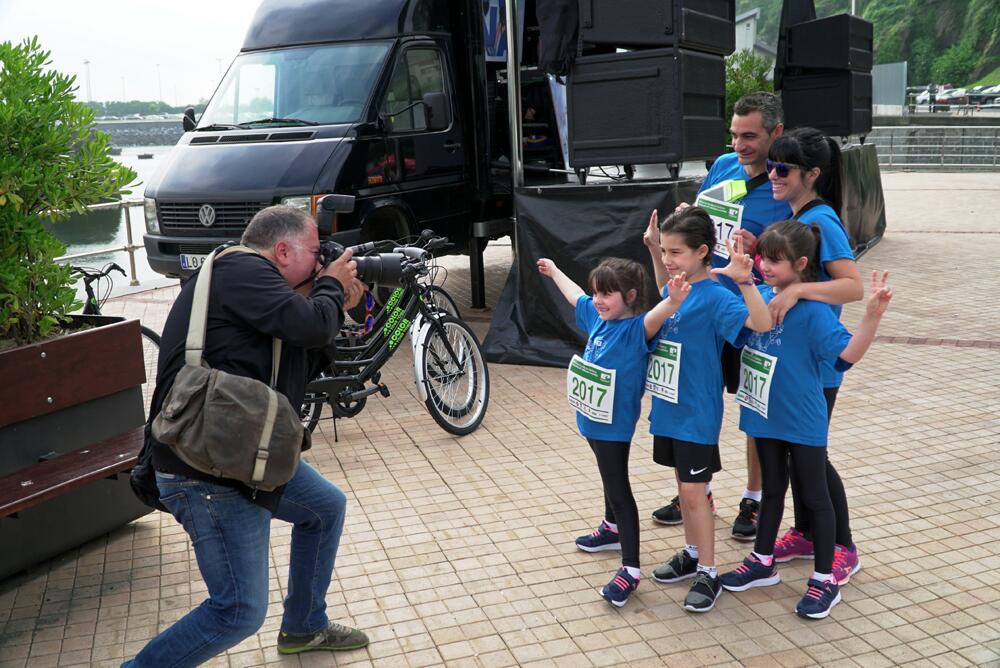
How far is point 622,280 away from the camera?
12.8ft

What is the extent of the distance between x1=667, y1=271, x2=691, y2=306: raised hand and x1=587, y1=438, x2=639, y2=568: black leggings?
2.15ft

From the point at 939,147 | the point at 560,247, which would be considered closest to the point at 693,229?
the point at 560,247

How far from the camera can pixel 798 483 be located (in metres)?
3.85

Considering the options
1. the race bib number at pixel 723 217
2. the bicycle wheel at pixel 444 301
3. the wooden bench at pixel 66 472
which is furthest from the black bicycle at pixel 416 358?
the race bib number at pixel 723 217

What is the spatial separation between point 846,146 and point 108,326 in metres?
10.9

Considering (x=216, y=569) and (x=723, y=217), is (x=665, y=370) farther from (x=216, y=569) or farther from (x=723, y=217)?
(x=216, y=569)

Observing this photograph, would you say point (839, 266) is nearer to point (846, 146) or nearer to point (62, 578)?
point (62, 578)

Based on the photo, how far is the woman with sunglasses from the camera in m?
3.75

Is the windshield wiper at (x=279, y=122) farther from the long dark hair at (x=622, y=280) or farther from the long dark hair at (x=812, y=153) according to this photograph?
the long dark hair at (x=812, y=153)

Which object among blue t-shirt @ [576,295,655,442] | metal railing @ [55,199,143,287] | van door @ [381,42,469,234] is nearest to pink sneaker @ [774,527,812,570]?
blue t-shirt @ [576,295,655,442]

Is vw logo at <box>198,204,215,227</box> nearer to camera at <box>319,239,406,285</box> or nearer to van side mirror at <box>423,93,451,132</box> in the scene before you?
van side mirror at <box>423,93,451,132</box>

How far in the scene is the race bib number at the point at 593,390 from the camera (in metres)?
Answer: 3.92

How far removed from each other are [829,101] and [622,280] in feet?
33.8

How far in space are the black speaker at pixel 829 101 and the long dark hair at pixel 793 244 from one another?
9.82 meters
